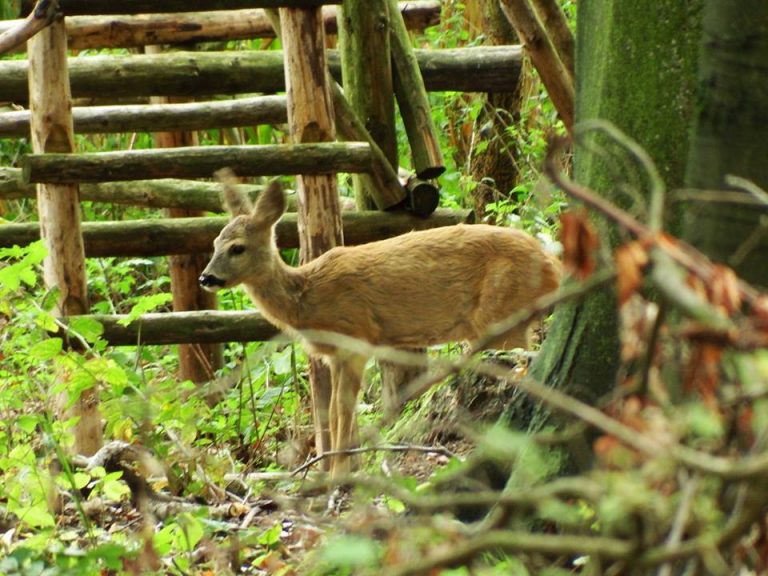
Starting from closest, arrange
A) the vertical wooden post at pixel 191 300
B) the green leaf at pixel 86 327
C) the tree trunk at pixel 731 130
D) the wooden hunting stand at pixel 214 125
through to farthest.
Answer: the tree trunk at pixel 731 130 → the green leaf at pixel 86 327 → the wooden hunting stand at pixel 214 125 → the vertical wooden post at pixel 191 300

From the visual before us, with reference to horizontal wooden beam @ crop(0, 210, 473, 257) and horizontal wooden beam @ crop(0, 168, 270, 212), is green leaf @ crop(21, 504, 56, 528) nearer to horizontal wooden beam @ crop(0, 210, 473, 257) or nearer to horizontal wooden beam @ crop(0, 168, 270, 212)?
horizontal wooden beam @ crop(0, 210, 473, 257)

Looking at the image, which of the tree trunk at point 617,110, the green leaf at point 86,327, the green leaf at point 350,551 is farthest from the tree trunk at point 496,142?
the green leaf at point 350,551

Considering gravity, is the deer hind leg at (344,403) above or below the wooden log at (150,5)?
below

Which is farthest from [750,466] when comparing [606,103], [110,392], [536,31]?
[536,31]

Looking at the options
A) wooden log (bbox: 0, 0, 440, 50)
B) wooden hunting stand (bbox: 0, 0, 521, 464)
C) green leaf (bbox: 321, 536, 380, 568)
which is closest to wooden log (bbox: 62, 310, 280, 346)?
wooden hunting stand (bbox: 0, 0, 521, 464)

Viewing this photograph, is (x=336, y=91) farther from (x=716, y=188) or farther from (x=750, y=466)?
(x=750, y=466)

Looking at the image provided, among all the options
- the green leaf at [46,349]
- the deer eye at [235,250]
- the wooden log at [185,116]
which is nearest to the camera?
the green leaf at [46,349]

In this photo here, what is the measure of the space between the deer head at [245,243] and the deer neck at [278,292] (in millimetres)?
36

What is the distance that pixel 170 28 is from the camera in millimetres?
9203

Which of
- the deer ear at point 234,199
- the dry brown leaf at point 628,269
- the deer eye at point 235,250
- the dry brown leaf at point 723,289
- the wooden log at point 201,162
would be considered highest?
the dry brown leaf at point 628,269

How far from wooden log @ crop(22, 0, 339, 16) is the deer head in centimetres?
92

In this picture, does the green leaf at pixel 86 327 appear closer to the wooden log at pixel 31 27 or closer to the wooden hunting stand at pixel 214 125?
the wooden hunting stand at pixel 214 125

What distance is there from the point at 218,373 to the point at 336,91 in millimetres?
2313

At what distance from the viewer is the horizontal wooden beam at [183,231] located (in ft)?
25.6
